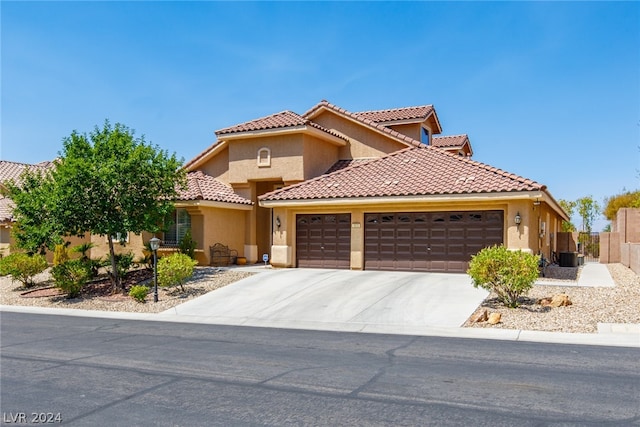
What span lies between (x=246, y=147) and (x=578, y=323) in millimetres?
17374

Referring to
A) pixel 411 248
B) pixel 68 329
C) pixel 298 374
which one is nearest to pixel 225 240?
pixel 411 248

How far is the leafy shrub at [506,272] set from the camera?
13789 mm

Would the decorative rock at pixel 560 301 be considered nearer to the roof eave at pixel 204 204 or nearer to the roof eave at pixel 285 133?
the roof eave at pixel 285 133

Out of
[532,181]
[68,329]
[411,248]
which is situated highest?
[532,181]

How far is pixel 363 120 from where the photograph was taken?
86.9 ft

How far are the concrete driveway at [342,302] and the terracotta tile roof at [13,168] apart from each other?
2165 cm

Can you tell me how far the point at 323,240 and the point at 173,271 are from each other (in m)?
6.96

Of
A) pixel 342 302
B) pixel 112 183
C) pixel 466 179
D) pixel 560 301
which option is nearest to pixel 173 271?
pixel 112 183

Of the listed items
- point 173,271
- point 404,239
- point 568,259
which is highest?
point 404,239

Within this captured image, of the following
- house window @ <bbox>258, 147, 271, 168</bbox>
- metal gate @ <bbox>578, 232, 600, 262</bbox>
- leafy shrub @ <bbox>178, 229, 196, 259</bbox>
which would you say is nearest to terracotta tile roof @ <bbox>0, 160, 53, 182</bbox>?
leafy shrub @ <bbox>178, 229, 196, 259</bbox>

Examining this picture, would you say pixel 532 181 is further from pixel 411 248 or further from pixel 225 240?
pixel 225 240

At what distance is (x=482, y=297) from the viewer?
15.4 metres

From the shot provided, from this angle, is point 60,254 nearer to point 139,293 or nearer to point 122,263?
point 122,263

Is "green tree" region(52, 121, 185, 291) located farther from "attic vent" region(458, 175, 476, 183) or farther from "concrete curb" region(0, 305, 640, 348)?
"attic vent" region(458, 175, 476, 183)
